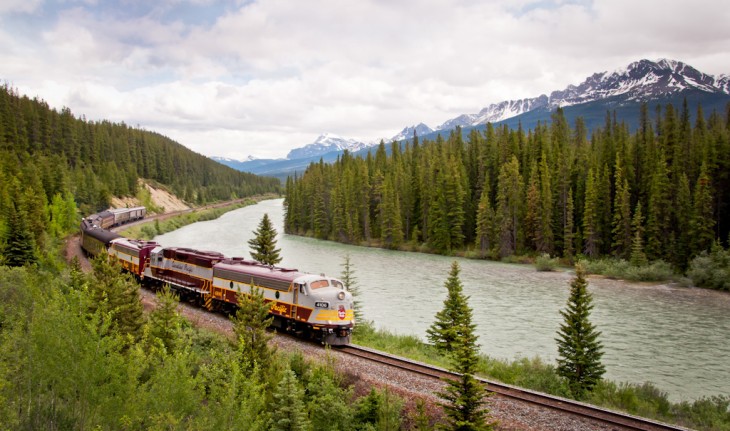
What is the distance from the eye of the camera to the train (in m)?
27.4

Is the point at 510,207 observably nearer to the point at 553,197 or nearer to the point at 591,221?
the point at 553,197

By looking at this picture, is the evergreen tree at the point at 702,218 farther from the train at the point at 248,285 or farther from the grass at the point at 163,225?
the grass at the point at 163,225

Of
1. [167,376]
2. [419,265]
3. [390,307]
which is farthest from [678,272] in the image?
[167,376]

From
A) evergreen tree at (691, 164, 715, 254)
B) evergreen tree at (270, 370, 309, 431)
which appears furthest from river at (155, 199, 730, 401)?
evergreen tree at (270, 370, 309, 431)

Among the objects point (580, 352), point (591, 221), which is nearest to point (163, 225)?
point (591, 221)

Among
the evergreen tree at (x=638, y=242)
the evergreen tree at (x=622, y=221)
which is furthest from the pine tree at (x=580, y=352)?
the evergreen tree at (x=622, y=221)

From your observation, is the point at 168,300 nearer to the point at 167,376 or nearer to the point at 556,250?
the point at 167,376

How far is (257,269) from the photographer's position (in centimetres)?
3253

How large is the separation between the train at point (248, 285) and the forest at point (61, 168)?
447 inches

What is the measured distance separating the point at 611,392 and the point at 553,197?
61.6 meters

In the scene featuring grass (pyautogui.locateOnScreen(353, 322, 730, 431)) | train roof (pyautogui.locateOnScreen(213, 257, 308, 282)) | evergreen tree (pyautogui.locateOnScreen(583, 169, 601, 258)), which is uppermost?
evergreen tree (pyautogui.locateOnScreen(583, 169, 601, 258))

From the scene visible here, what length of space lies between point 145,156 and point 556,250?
477 feet

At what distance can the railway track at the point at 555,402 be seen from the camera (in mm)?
17578

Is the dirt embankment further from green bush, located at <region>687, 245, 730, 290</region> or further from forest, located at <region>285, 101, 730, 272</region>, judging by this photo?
green bush, located at <region>687, 245, 730, 290</region>
